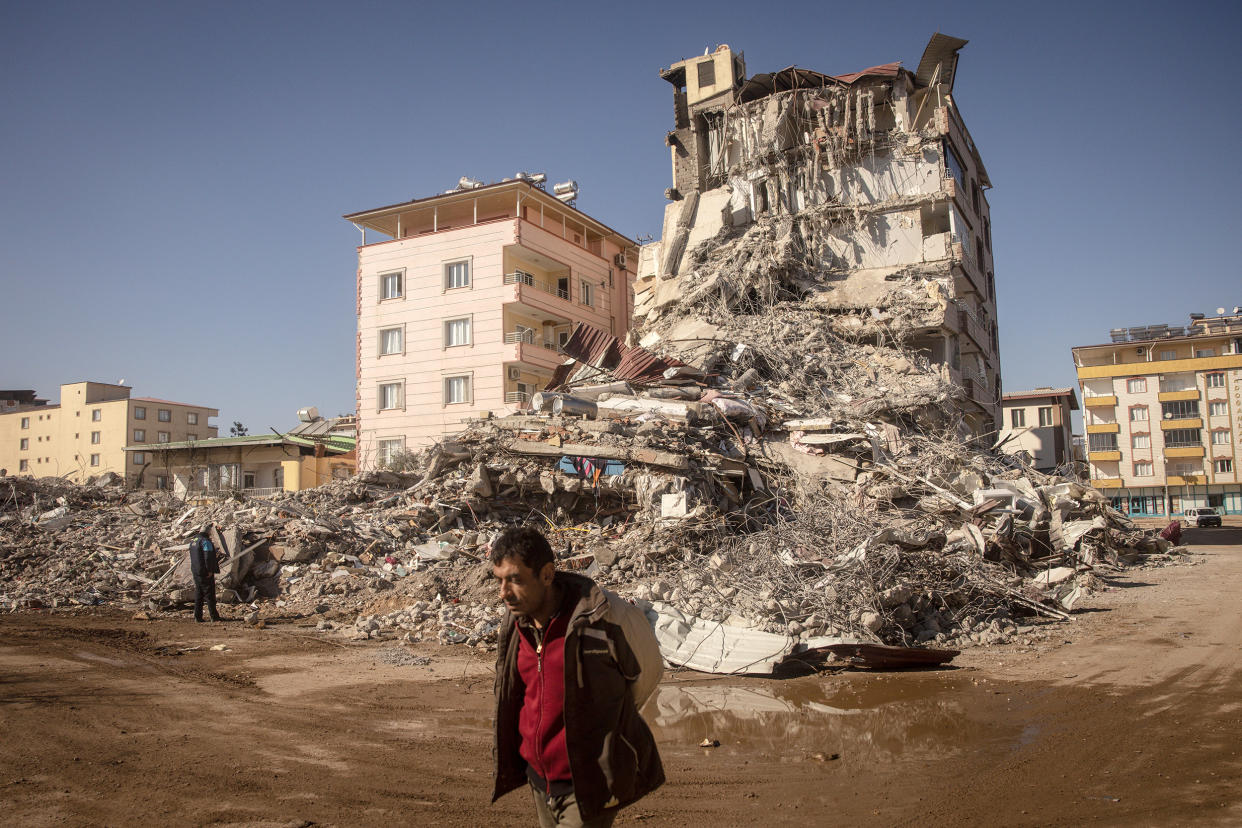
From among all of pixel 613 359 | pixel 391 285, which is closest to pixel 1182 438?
pixel 613 359

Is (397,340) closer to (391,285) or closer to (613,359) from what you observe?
(391,285)

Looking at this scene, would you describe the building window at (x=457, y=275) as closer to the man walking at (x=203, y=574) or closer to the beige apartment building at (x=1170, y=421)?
the man walking at (x=203, y=574)

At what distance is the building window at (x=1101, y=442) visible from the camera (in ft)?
174

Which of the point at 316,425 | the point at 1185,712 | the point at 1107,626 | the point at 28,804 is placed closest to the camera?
the point at 28,804

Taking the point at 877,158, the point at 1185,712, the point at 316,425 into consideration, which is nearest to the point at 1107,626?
the point at 1185,712

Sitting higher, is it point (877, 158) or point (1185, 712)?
point (877, 158)

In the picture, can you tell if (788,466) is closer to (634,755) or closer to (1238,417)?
(634,755)

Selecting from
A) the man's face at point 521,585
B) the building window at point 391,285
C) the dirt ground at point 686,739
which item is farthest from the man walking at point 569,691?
the building window at point 391,285

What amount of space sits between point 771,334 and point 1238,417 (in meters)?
47.4

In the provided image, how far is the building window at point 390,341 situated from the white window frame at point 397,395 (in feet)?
4.20

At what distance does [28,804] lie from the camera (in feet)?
12.8

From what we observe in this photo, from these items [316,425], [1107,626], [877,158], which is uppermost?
[877,158]

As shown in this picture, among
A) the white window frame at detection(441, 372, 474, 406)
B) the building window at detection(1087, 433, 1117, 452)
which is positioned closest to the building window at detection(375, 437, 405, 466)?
the white window frame at detection(441, 372, 474, 406)

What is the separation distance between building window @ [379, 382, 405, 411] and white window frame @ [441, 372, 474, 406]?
Result: 2.06m
